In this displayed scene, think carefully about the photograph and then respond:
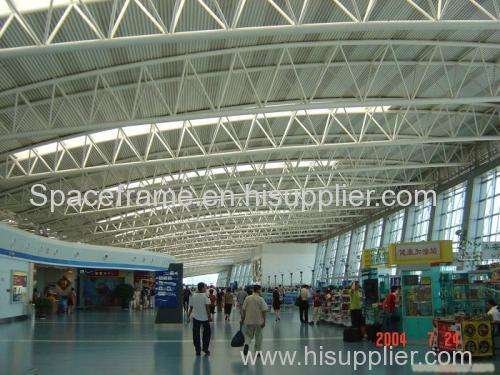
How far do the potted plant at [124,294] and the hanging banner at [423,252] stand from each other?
2990 centimetres

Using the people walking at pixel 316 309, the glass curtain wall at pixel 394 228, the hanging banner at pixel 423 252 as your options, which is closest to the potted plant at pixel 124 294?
the glass curtain wall at pixel 394 228

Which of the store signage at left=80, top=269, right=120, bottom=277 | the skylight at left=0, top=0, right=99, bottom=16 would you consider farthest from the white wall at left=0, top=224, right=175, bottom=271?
the skylight at left=0, top=0, right=99, bottom=16

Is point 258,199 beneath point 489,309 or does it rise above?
above

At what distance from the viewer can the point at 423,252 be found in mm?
17938

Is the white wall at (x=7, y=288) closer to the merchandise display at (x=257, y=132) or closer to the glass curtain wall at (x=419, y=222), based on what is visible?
the merchandise display at (x=257, y=132)

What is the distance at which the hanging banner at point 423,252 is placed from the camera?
17625 millimetres

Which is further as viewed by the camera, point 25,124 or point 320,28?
point 25,124

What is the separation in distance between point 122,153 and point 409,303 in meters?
16.9

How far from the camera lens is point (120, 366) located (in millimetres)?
12094

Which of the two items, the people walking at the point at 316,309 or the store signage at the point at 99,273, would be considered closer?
the people walking at the point at 316,309

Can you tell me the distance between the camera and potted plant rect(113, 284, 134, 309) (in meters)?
44.3

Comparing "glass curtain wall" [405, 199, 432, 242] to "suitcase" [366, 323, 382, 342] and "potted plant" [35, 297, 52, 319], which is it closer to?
"suitcase" [366, 323, 382, 342]

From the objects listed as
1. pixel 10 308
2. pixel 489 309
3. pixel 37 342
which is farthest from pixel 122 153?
pixel 489 309

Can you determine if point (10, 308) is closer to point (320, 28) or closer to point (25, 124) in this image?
point (25, 124)
